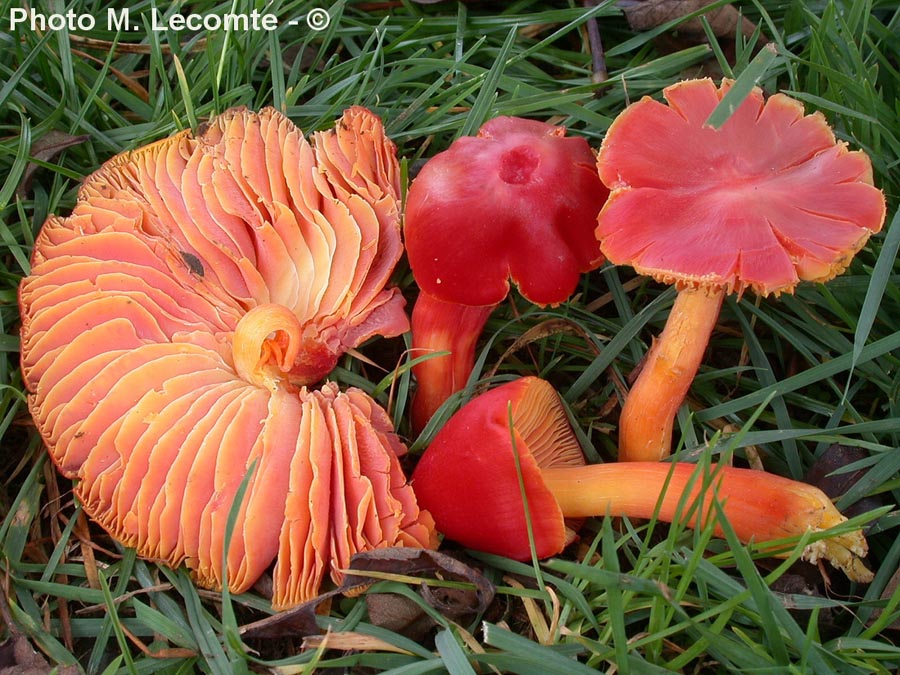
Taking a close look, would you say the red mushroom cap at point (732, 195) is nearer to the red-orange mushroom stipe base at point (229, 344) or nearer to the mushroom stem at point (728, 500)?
the mushroom stem at point (728, 500)

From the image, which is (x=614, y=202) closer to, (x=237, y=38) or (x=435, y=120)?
(x=435, y=120)

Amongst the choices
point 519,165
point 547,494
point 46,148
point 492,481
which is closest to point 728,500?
point 547,494

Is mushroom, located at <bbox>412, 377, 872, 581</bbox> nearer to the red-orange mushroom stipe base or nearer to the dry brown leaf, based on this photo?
the red-orange mushroom stipe base

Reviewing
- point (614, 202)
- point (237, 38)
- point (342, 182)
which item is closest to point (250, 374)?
point (342, 182)

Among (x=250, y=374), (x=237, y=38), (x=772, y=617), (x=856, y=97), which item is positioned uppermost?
(x=237, y=38)

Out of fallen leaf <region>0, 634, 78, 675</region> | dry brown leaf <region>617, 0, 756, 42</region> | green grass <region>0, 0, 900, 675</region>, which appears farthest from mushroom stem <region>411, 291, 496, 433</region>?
dry brown leaf <region>617, 0, 756, 42</region>

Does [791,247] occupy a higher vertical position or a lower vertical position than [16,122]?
lower

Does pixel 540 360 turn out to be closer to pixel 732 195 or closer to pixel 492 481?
pixel 492 481

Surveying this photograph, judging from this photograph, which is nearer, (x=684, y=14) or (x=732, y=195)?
(x=732, y=195)
